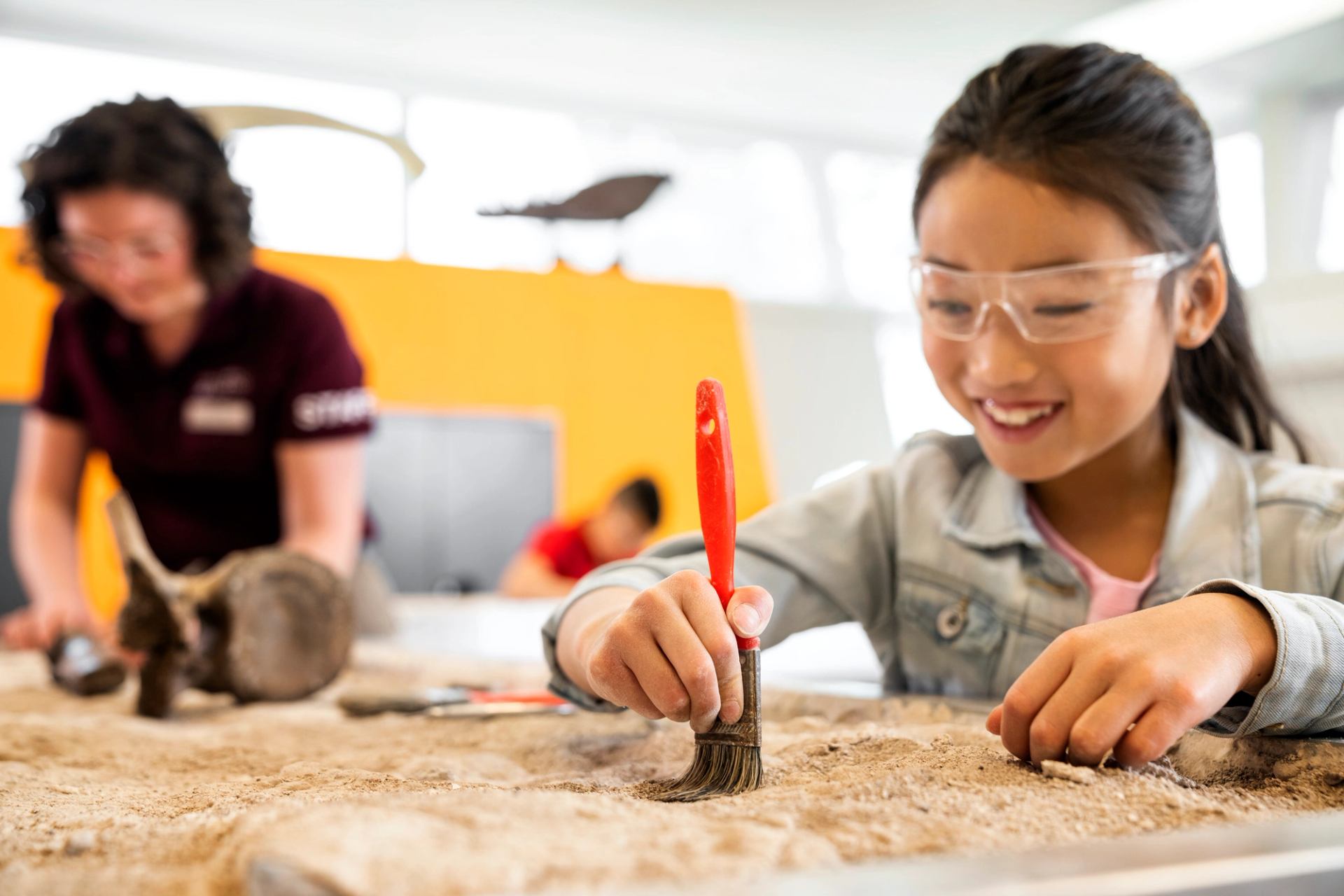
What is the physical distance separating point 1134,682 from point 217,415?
153 centimetres

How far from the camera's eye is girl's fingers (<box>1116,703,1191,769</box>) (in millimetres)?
597

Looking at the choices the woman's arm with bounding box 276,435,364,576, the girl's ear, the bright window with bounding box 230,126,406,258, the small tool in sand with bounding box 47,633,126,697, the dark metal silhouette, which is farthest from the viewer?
the bright window with bounding box 230,126,406,258

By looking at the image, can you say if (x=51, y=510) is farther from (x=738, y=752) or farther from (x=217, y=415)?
(x=738, y=752)

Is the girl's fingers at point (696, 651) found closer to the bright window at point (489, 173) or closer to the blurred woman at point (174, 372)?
the blurred woman at point (174, 372)

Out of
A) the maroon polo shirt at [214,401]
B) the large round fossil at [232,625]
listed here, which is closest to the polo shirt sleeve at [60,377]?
the maroon polo shirt at [214,401]

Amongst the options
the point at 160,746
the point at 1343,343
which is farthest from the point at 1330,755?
the point at 160,746

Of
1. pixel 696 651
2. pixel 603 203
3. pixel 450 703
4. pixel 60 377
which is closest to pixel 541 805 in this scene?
pixel 696 651

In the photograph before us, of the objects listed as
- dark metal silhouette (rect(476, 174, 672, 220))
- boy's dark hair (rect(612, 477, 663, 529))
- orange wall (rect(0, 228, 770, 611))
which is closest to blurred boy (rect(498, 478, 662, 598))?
boy's dark hair (rect(612, 477, 663, 529))

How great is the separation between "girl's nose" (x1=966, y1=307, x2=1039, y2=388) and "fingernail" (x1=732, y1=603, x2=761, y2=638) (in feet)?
1.35

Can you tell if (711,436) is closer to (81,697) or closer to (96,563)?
(81,697)

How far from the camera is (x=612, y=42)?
5637mm

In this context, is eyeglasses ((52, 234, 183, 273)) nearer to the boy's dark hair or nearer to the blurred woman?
the blurred woman

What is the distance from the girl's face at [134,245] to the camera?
63.8 inches

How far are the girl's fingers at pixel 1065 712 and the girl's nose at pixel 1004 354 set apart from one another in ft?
1.27
